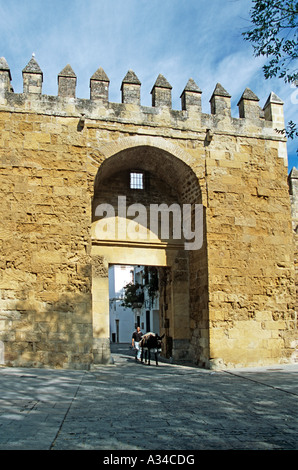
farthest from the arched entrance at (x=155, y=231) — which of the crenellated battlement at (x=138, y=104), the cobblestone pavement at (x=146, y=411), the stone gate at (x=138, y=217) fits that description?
the cobblestone pavement at (x=146, y=411)

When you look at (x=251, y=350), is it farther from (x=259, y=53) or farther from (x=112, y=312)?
(x=112, y=312)

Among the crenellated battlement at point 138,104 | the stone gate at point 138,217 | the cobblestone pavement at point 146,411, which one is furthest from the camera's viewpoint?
the crenellated battlement at point 138,104

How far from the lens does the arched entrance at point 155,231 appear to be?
29.7 feet

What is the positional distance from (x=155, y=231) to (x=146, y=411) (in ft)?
18.7

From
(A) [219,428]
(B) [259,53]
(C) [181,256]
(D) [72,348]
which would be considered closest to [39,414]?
(A) [219,428]

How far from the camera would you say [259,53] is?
5.21 metres

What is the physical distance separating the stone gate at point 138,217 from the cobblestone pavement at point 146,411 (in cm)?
115

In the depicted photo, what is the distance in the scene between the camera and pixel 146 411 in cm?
451

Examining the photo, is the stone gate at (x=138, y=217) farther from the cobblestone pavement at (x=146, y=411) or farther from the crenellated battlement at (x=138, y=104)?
the cobblestone pavement at (x=146, y=411)

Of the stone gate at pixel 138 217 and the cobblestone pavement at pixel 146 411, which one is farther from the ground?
the stone gate at pixel 138 217

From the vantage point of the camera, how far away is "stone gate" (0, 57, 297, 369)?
301 inches

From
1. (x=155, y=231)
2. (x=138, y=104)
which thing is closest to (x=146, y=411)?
(x=155, y=231)

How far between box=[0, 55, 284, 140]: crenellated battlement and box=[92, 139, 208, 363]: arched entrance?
77cm
